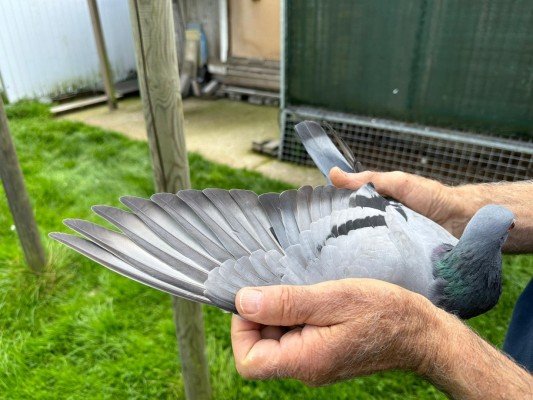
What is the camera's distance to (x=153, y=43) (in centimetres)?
143

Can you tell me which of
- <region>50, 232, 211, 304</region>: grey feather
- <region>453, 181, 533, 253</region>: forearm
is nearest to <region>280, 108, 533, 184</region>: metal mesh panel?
<region>453, 181, 533, 253</region>: forearm

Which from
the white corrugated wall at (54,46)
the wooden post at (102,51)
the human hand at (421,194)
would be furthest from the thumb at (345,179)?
the white corrugated wall at (54,46)

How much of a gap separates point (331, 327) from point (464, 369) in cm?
38

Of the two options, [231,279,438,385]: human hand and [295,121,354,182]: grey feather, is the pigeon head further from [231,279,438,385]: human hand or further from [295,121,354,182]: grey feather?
[295,121,354,182]: grey feather

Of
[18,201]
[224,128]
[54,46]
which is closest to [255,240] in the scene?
[18,201]

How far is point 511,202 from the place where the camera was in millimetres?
1840

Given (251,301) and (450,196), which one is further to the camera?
(450,196)

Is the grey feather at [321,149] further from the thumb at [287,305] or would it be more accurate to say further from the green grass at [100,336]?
the green grass at [100,336]

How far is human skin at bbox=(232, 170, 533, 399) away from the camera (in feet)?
3.48

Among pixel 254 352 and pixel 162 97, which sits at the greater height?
pixel 162 97

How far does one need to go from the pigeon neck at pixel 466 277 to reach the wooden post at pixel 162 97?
1.01 m

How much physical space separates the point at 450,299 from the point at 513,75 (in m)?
2.83

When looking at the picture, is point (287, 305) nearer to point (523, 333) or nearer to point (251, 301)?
point (251, 301)

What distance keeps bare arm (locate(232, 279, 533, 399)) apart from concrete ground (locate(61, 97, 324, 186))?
3.23 m
